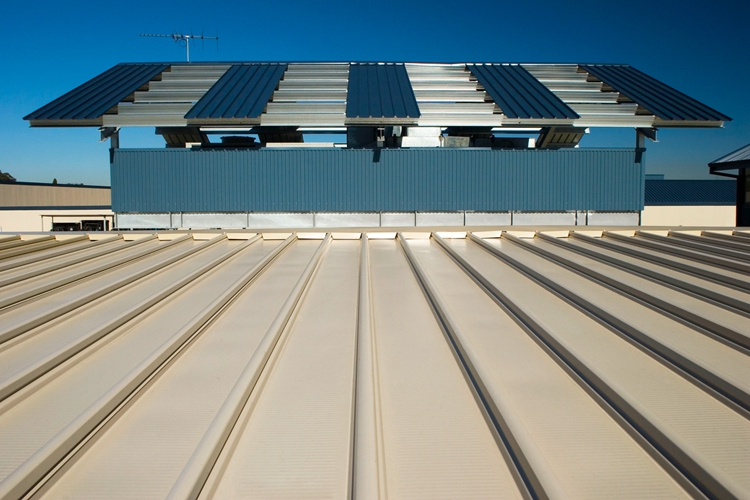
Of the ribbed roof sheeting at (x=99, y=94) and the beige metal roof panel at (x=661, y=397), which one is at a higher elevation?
the ribbed roof sheeting at (x=99, y=94)

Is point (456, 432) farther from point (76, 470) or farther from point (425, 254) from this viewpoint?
point (425, 254)

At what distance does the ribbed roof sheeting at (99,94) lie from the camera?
1394cm

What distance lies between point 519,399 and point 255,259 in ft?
14.4

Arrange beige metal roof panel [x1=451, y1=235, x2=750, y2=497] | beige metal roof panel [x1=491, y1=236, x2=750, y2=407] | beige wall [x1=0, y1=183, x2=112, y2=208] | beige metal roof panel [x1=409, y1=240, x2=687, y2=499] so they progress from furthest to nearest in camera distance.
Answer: beige wall [x1=0, y1=183, x2=112, y2=208]
beige metal roof panel [x1=491, y1=236, x2=750, y2=407]
beige metal roof panel [x1=451, y1=235, x2=750, y2=497]
beige metal roof panel [x1=409, y1=240, x2=687, y2=499]

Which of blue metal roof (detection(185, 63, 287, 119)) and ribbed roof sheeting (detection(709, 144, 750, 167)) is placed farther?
ribbed roof sheeting (detection(709, 144, 750, 167))

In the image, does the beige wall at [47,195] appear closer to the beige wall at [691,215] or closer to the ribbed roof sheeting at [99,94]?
the ribbed roof sheeting at [99,94]

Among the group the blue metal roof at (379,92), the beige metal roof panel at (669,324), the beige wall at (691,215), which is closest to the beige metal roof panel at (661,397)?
the beige metal roof panel at (669,324)

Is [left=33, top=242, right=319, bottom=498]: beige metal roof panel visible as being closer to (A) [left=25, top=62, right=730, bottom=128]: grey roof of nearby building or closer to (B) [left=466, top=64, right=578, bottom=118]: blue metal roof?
(A) [left=25, top=62, right=730, bottom=128]: grey roof of nearby building

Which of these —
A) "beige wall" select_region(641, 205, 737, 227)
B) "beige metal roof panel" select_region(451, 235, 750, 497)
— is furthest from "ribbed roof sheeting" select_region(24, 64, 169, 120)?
"beige wall" select_region(641, 205, 737, 227)

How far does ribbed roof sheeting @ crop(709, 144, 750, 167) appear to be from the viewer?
15.4 m

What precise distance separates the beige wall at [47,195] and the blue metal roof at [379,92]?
25923 mm

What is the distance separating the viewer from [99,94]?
50.1 ft

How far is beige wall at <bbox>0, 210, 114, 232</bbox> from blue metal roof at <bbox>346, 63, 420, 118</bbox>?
15108 mm

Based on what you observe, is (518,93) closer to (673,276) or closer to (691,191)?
(673,276)
